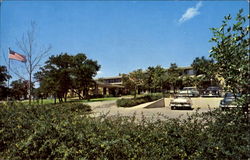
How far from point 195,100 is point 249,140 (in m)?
19.7

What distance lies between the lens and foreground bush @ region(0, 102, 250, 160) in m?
2.99

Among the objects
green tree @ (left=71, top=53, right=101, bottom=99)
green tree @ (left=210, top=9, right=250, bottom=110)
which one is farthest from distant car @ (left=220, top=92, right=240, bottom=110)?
green tree @ (left=71, top=53, right=101, bottom=99)

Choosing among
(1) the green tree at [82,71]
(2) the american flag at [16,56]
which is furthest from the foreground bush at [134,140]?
(1) the green tree at [82,71]

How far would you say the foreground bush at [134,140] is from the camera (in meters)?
2.99

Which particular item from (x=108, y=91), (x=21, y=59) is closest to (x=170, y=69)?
(x=108, y=91)

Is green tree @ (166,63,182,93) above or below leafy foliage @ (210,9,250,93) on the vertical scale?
above

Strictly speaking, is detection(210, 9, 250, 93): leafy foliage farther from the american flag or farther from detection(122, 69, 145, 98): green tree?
detection(122, 69, 145, 98): green tree

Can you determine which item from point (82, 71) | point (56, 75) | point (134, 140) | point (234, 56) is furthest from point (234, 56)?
point (82, 71)

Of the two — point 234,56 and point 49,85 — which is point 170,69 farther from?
point 234,56

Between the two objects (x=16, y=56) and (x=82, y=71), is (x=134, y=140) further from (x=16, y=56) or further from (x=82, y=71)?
(x=82, y=71)

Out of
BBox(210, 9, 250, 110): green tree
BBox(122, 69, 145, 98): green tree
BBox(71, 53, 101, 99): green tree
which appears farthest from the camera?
BBox(71, 53, 101, 99): green tree

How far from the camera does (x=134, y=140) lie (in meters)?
3.70

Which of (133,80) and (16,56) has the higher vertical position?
(16,56)

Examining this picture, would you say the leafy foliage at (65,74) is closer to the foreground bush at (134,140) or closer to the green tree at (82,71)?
the green tree at (82,71)
